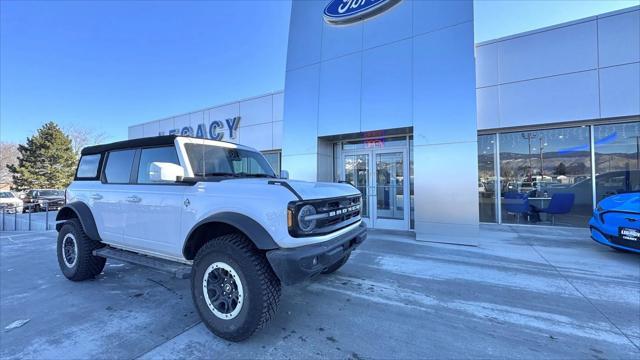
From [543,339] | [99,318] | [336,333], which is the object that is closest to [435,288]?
[543,339]

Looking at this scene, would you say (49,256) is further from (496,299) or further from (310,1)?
(310,1)

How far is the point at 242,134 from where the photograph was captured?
1239cm

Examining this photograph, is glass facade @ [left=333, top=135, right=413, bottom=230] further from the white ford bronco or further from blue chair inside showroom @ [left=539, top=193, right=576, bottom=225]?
the white ford bronco

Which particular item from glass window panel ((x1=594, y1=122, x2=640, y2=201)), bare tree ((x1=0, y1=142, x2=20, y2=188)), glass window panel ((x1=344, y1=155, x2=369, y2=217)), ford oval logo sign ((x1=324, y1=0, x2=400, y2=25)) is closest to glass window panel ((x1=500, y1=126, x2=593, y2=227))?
glass window panel ((x1=594, y1=122, x2=640, y2=201))

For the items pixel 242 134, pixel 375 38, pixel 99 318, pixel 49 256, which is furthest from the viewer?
pixel 242 134

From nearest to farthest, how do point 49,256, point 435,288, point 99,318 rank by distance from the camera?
point 99,318 → point 435,288 → point 49,256

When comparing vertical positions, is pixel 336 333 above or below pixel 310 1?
below

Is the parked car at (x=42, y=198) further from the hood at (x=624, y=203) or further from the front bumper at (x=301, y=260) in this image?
the hood at (x=624, y=203)

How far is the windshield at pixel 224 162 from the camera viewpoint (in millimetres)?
3279

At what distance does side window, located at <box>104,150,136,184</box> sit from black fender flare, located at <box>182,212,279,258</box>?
72.2 inches

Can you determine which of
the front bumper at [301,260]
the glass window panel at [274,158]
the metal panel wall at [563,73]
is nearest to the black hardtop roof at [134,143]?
the front bumper at [301,260]

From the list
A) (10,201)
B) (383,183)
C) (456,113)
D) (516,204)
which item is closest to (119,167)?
(383,183)

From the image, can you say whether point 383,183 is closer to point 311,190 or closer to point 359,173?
point 359,173

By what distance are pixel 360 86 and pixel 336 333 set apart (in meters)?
6.41
